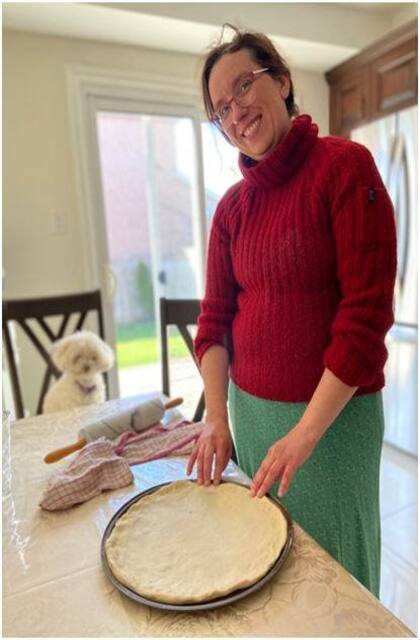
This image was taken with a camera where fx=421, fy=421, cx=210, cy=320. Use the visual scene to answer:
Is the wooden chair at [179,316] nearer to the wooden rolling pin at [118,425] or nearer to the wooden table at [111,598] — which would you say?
the wooden rolling pin at [118,425]

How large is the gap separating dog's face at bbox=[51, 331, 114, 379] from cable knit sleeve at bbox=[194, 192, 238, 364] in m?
0.81

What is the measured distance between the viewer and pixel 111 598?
1.73 feet

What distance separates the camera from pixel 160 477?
805 mm

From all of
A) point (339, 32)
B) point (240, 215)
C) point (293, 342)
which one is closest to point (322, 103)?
point (339, 32)

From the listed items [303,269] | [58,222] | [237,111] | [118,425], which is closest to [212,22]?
[58,222]

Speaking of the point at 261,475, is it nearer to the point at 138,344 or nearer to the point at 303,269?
the point at 303,269

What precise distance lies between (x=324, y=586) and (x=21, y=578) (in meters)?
0.40

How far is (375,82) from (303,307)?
203cm

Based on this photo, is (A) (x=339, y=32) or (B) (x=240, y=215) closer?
(B) (x=240, y=215)

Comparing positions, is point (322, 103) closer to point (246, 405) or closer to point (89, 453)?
point (246, 405)

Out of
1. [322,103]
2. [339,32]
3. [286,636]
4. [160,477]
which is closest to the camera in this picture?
[286,636]

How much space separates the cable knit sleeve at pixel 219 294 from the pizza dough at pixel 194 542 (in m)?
0.31

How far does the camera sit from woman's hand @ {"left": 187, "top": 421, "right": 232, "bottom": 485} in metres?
0.73

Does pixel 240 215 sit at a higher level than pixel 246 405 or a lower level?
higher
